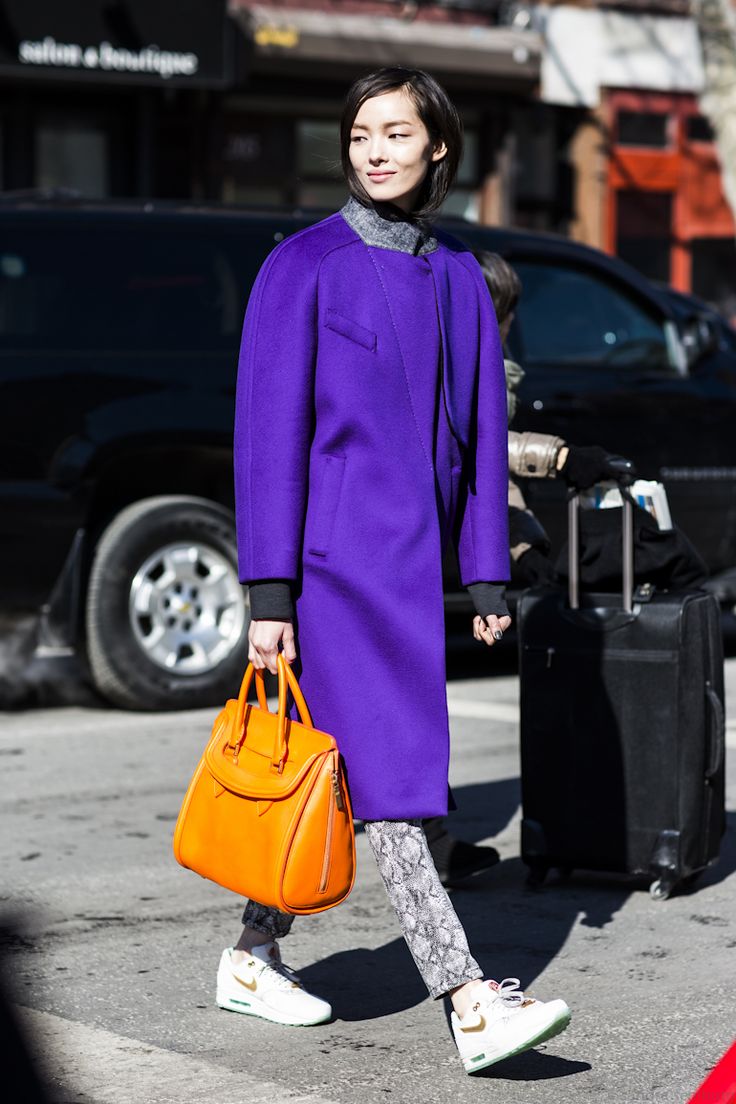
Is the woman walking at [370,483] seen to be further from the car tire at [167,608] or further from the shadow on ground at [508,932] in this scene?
the car tire at [167,608]

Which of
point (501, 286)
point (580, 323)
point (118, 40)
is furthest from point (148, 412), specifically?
point (118, 40)

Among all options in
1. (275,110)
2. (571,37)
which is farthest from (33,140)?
(571,37)

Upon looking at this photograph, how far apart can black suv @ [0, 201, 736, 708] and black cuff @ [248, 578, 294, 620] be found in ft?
13.1

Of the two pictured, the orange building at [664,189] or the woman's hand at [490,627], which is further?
the orange building at [664,189]

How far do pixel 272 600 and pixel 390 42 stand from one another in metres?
15.7

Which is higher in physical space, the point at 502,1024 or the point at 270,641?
the point at 270,641

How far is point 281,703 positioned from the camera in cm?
354

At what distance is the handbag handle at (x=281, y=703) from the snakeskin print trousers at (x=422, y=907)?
229mm

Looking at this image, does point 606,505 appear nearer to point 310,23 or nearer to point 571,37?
point 310,23

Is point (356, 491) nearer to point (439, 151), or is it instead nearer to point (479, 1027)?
point (439, 151)

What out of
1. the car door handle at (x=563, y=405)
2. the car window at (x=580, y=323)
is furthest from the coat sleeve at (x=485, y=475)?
the car window at (x=580, y=323)

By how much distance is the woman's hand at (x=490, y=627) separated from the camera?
12.4 feet

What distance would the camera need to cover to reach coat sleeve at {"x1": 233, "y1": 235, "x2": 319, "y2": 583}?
3.57 m

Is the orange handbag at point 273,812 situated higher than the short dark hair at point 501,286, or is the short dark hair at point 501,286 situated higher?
the short dark hair at point 501,286
